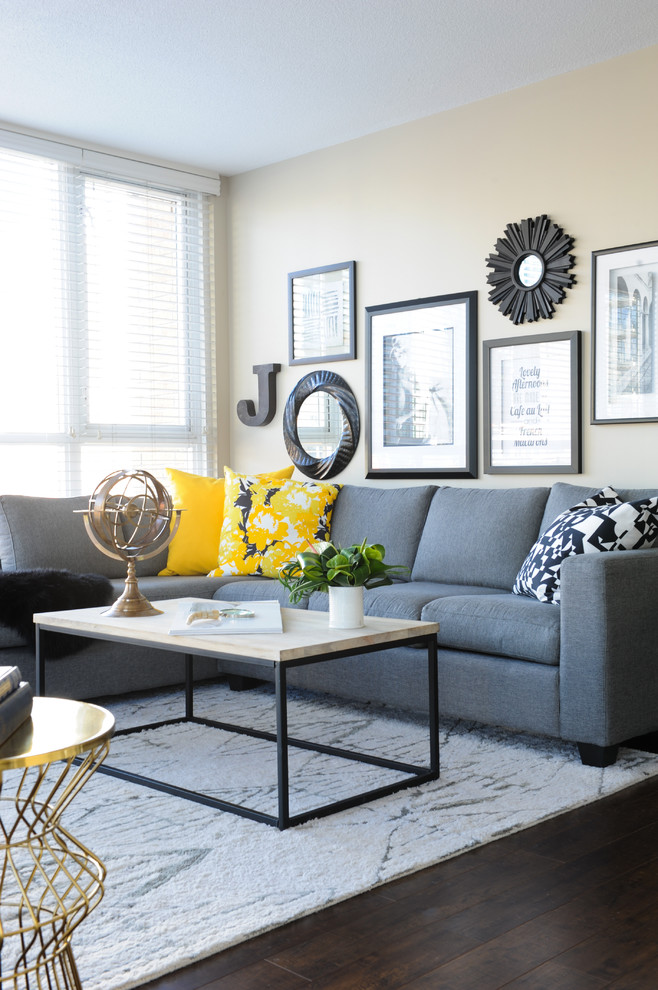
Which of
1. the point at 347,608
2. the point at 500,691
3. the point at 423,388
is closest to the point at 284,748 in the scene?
the point at 347,608

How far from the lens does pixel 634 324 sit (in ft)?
12.3

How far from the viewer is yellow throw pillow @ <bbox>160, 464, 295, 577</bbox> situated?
437 centimetres

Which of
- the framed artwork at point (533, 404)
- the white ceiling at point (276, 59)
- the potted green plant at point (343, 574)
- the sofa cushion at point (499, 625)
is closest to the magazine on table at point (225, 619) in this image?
the potted green plant at point (343, 574)

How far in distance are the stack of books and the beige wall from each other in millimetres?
2865

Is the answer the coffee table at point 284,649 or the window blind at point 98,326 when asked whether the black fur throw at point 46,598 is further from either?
the window blind at point 98,326

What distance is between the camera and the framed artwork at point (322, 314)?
4.83 meters

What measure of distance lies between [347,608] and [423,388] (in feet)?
6.54

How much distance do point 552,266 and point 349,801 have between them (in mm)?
2404

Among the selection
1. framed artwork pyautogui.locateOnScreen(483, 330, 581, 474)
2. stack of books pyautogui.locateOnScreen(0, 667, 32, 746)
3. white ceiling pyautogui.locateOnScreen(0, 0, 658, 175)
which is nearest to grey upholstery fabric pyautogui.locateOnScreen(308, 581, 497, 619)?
framed artwork pyautogui.locateOnScreen(483, 330, 581, 474)

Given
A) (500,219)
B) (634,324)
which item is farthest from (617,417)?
(500,219)

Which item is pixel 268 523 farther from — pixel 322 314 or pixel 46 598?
pixel 322 314

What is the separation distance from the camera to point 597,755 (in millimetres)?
2844

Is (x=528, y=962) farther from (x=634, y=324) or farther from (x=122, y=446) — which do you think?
(x=122, y=446)

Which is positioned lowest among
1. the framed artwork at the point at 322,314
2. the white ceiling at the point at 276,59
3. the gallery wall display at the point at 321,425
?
the gallery wall display at the point at 321,425
